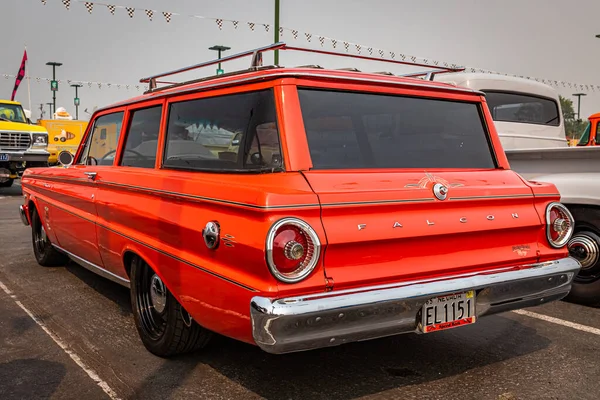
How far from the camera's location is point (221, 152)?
11.1 ft

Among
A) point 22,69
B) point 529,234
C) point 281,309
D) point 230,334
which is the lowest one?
point 230,334

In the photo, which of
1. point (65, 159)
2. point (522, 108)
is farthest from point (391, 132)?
point (522, 108)

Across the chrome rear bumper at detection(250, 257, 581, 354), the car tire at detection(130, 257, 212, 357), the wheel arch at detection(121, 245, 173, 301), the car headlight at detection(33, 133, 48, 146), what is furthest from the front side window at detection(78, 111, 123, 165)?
the car headlight at detection(33, 133, 48, 146)

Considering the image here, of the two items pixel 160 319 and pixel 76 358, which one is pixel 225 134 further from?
pixel 76 358

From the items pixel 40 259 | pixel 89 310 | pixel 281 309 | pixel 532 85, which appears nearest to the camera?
pixel 281 309

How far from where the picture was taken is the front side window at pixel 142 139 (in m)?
4.03

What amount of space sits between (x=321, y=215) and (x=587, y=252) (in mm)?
3180

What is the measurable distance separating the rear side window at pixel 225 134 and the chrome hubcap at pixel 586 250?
3201 mm

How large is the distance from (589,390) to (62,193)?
4374mm

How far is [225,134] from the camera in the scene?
11.2ft

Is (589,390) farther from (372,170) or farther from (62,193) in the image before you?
(62,193)

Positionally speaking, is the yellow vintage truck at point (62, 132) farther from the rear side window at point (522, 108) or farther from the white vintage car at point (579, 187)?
the white vintage car at point (579, 187)

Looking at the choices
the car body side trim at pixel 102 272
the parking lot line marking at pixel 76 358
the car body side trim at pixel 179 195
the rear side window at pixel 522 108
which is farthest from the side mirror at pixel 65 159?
the rear side window at pixel 522 108

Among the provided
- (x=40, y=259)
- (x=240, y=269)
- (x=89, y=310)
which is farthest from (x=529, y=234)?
(x=40, y=259)
